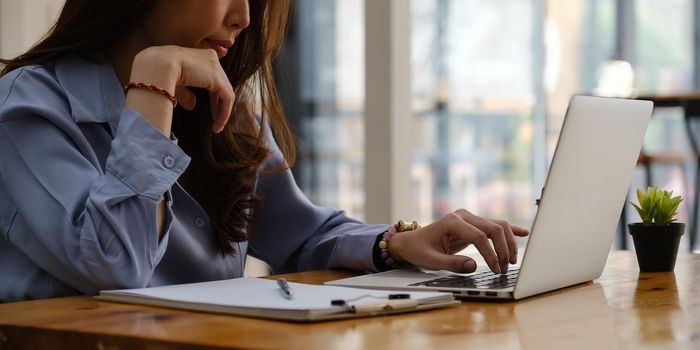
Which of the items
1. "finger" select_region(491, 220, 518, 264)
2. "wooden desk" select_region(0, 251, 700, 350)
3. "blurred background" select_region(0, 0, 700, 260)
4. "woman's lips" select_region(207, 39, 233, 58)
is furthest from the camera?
"blurred background" select_region(0, 0, 700, 260)

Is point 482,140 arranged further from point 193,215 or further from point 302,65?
point 193,215

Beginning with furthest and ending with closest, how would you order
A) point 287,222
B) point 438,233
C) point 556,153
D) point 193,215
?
point 287,222 → point 193,215 → point 438,233 → point 556,153

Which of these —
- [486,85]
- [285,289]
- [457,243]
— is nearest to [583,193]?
[457,243]

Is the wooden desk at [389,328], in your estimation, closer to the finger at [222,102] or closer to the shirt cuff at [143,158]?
the shirt cuff at [143,158]

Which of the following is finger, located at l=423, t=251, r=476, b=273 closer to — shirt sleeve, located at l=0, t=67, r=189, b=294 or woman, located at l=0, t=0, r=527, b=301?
woman, located at l=0, t=0, r=527, b=301

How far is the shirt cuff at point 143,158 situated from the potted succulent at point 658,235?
659mm

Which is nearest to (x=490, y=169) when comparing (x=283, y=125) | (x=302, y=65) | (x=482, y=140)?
(x=482, y=140)

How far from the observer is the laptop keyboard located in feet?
3.77

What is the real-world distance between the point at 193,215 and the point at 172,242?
0.22 feet

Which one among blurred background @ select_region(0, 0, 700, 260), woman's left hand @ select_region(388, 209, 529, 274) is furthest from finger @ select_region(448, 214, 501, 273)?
blurred background @ select_region(0, 0, 700, 260)

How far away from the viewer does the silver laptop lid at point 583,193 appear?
1078mm

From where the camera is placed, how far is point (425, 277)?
1.29 m

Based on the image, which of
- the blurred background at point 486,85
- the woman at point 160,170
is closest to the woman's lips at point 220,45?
the woman at point 160,170

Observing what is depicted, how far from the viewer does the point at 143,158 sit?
1.13 m
